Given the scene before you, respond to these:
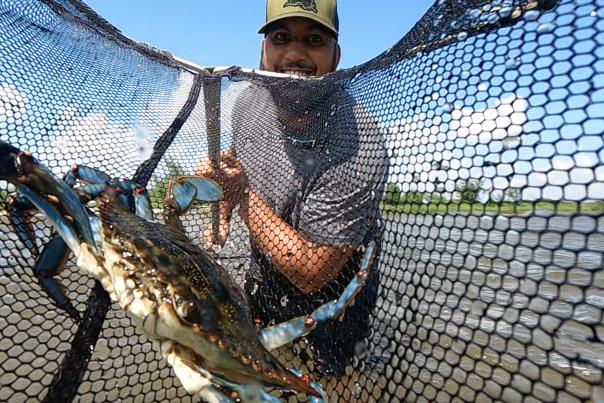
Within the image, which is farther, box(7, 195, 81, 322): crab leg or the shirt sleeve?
the shirt sleeve

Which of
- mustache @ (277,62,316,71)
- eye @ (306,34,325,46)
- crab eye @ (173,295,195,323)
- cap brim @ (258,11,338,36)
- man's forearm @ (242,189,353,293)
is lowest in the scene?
man's forearm @ (242,189,353,293)

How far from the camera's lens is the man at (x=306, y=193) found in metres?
2.03

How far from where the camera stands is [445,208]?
1532 mm

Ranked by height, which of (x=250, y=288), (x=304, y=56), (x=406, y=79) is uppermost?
(x=304, y=56)

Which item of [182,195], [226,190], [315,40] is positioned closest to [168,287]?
[182,195]

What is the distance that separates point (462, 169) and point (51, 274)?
141cm

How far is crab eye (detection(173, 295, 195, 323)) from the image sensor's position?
1.14 metres

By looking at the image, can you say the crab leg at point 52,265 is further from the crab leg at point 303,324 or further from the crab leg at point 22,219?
the crab leg at point 303,324

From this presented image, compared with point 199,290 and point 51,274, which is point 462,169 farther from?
point 51,274

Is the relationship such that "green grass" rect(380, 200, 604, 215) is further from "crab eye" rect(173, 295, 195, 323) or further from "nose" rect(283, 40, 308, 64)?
"nose" rect(283, 40, 308, 64)

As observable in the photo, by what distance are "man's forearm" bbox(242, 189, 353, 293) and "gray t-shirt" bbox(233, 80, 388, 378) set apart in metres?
0.04

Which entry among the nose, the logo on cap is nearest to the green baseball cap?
the logo on cap

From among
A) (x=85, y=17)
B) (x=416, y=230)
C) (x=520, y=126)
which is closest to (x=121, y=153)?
(x=85, y=17)

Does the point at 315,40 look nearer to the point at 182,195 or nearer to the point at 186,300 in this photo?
the point at 182,195
